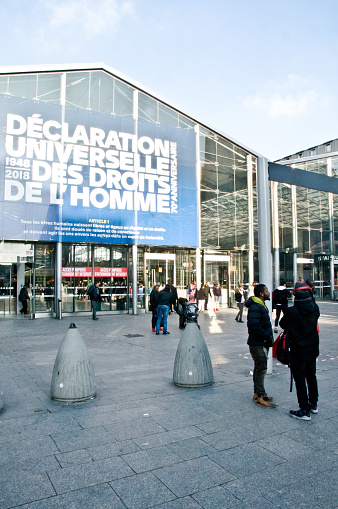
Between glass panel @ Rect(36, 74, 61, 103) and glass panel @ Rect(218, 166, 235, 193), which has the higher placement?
glass panel @ Rect(36, 74, 61, 103)

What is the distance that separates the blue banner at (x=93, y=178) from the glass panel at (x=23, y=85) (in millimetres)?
430

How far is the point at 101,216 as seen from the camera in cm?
1952

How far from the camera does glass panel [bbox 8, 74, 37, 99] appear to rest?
18422 mm

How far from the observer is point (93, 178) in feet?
64.1

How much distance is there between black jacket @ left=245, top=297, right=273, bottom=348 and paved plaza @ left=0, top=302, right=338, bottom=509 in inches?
34.5

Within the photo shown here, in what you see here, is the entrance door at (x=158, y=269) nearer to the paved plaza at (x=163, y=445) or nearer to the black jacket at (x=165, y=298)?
the black jacket at (x=165, y=298)

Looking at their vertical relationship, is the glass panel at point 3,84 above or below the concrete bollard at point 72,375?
above

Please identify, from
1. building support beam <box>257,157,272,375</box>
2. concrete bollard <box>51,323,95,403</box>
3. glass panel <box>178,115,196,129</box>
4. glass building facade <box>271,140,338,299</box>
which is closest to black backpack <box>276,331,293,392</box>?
building support beam <box>257,157,272,375</box>

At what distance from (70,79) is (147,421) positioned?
1876 cm

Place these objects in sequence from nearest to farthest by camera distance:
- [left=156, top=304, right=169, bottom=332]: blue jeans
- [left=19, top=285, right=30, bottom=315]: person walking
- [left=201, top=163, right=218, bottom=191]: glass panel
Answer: [left=156, top=304, right=169, bottom=332]: blue jeans < [left=19, top=285, right=30, bottom=315]: person walking < [left=201, top=163, right=218, bottom=191]: glass panel

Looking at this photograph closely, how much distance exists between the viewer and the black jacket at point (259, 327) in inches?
220

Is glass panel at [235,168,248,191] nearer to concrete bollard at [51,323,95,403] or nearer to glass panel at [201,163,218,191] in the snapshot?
glass panel at [201,163,218,191]

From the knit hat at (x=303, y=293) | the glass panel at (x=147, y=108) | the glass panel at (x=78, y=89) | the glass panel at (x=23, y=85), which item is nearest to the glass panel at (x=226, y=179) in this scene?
the glass panel at (x=147, y=108)

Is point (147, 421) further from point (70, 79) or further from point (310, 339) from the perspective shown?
point (70, 79)
